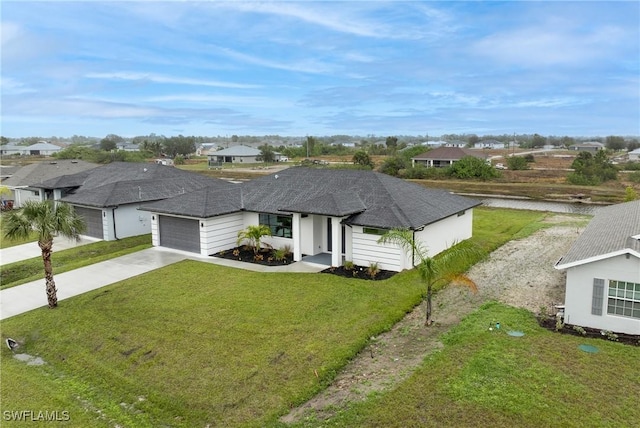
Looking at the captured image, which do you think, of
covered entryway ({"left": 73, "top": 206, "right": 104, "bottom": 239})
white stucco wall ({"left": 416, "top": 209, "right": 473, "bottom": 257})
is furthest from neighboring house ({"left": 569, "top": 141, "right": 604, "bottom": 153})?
covered entryway ({"left": 73, "top": 206, "right": 104, "bottom": 239})

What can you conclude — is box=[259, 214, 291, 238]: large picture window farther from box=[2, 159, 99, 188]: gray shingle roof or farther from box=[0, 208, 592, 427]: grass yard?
box=[2, 159, 99, 188]: gray shingle roof

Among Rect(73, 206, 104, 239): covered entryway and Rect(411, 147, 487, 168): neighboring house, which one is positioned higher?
Rect(411, 147, 487, 168): neighboring house

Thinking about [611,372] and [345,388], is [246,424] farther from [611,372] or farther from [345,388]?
[611,372]

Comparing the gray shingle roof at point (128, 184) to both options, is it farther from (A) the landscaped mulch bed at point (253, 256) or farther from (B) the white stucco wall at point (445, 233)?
(B) the white stucco wall at point (445, 233)

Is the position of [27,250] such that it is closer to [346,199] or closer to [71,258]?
[71,258]

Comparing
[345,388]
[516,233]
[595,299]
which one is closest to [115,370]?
[345,388]

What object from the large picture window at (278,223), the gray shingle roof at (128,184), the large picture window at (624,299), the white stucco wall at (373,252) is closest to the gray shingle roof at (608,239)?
the large picture window at (624,299)
